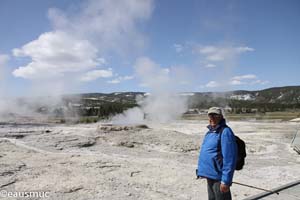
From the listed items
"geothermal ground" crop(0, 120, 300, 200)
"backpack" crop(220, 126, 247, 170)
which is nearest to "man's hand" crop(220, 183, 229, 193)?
"backpack" crop(220, 126, 247, 170)

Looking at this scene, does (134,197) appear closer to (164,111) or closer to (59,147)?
(59,147)

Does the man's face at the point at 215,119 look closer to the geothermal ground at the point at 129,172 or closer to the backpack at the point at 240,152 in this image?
the backpack at the point at 240,152

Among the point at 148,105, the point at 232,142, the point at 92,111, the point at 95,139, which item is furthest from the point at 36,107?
the point at 232,142

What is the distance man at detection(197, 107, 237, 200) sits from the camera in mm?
3336

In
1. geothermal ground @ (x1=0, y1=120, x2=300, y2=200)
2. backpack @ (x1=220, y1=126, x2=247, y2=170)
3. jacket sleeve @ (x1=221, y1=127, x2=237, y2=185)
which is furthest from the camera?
geothermal ground @ (x1=0, y1=120, x2=300, y2=200)

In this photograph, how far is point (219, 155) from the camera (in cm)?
348

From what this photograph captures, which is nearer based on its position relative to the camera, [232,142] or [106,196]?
[232,142]

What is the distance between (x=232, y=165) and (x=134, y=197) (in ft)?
13.5

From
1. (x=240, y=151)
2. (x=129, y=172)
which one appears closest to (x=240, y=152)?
(x=240, y=151)

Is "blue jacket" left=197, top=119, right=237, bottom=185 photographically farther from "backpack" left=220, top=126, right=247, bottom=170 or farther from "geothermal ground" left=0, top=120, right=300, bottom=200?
"geothermal ground" left=0, top=120, right=300, bottom=200

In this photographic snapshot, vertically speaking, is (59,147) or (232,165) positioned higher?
(232,165)

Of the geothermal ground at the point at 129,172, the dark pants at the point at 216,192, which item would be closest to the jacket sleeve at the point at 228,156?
the dark pants at the point at 216,192

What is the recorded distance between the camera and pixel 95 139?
18.5 meters

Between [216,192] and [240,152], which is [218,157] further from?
[216,192]
